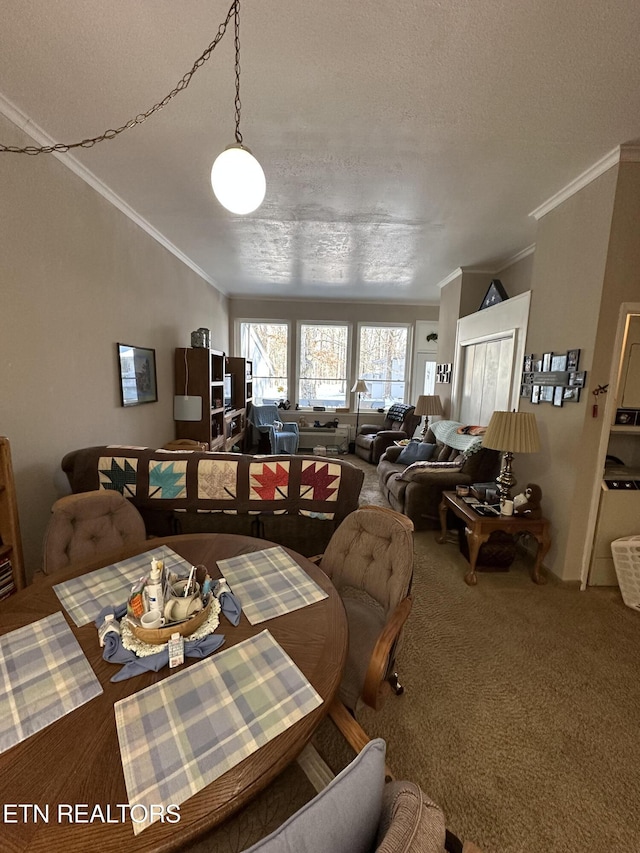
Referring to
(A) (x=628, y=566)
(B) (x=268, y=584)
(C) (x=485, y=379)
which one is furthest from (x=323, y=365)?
(B) (x=268, y=584)

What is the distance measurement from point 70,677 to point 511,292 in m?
4.82

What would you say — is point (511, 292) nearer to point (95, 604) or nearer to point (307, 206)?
point (307, 206)

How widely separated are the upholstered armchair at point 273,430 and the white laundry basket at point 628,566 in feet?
14.0

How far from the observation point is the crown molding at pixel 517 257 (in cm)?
365

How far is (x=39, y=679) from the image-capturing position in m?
0.91

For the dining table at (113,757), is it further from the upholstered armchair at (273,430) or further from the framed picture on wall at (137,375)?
the upholstered armchair at (273,430)

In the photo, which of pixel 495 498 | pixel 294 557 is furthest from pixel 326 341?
pixel 294 557

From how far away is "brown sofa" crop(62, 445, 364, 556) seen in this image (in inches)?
89.8

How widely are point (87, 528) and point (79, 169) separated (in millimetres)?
2400

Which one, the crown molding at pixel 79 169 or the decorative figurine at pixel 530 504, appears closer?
the crown molding at pixel 79 169

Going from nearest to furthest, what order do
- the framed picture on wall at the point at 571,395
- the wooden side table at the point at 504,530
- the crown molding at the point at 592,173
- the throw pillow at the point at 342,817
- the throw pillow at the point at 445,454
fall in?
the throw pillow at the point at 342,817 < the crown molding at the point at 592,173 < the framed picture on wall at the point at 571,395 < the wooden side table at the point at 504,530 < the throw pillow at the point at 445,454

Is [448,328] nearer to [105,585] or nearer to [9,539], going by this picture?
[105,585]

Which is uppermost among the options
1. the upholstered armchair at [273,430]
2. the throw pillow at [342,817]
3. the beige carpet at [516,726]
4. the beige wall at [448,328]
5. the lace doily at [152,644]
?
the beige wall at [448,328]

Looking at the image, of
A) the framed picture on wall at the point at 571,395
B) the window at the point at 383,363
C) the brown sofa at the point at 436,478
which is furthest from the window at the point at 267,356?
the framed picture on wall at the point at 571,395
